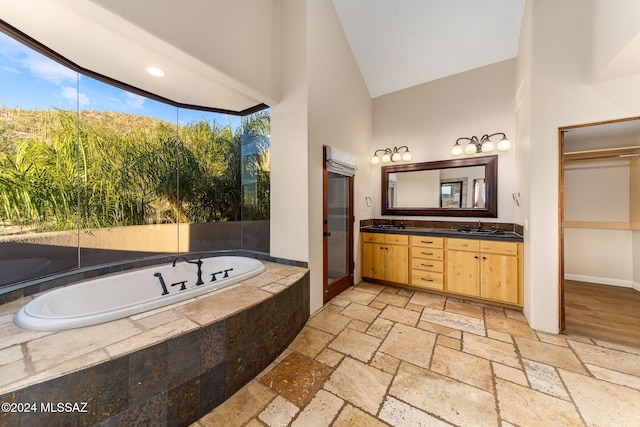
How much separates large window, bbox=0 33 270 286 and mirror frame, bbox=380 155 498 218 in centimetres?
225

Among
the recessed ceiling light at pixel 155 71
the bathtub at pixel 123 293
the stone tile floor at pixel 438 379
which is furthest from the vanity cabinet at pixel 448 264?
the recessed ceiling light at pixel 155 71

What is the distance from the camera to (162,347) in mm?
1268

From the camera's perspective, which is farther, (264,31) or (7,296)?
(264,31)

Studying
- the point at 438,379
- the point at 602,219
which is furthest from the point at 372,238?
the point at 602,219

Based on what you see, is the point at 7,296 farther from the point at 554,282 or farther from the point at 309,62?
the point at 554,282

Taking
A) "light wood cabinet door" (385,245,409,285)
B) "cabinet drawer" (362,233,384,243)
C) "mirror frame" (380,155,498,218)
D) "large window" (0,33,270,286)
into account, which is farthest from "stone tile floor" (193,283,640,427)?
"large window" (0,33,270,286)

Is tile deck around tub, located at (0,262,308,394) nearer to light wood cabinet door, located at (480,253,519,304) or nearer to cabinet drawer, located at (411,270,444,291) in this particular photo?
A: cabinet drawer, located at (411,270,444,291)

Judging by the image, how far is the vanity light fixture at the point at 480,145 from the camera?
325cm

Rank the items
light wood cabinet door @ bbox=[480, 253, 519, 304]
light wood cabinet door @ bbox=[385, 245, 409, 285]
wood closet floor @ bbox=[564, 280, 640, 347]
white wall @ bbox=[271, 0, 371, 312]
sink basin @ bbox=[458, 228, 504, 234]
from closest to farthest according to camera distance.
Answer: wood closet floor @ bbox=[564, 280, 640, 347]
white wall @ bbox=[271, 0, 371, 312]
light wood cabinet door @ bbox=[480, 253, 519, 304]
sink basin @ bbox=[458, 228, 504, 234]
light wood cabinet door @ bbox=[385, 245, 409, 285]

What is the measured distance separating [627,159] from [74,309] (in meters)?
6.90

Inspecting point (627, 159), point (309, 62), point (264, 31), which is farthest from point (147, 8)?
point (627, 159)

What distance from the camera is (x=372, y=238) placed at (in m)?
3.86

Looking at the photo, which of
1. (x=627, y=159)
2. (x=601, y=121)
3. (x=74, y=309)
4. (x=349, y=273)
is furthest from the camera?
(x=349, y=273)

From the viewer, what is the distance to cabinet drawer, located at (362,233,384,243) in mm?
3779
